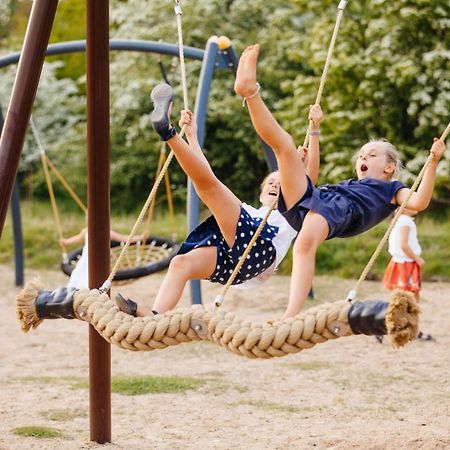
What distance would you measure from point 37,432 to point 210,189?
211 centimetres

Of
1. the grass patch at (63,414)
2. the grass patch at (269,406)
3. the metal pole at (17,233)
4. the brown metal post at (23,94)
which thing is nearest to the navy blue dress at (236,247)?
the brown metal post at (23,94)

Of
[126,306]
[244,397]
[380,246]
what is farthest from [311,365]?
[380,246]

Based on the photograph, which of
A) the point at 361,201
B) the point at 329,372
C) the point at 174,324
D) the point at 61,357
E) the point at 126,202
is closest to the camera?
the point at 174,324

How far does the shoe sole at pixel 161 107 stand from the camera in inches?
146

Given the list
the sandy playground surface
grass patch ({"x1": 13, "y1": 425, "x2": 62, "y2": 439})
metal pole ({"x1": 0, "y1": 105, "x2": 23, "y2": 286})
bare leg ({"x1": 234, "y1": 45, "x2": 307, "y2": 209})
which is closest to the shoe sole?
bare leg ({"x1": 234, "y1": 45, "x2": 307, "y2": 209})

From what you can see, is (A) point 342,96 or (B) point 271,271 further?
(A) point 342,96

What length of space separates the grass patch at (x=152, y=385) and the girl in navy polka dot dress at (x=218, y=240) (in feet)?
7.24

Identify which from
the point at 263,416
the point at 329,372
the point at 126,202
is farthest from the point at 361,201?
the point at 126,202

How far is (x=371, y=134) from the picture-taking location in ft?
52.1

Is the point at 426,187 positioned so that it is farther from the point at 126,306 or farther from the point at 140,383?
the point at 140,383

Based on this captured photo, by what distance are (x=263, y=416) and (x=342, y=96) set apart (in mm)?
10260

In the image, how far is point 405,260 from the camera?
310 inches

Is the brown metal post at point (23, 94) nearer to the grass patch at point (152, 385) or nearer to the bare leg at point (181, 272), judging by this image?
the bare leg at point (181, 272)

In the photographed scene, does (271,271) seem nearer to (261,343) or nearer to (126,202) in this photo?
(261,343)
